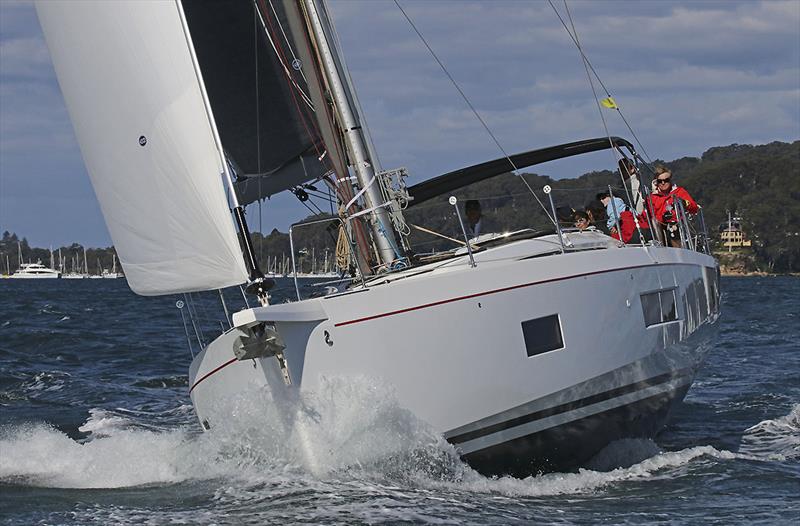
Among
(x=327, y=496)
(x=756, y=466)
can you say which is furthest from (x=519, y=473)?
(x=756, y=466)

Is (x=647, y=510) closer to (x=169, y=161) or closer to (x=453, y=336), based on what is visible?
(x=453, y=336)

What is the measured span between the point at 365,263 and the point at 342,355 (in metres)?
1.78

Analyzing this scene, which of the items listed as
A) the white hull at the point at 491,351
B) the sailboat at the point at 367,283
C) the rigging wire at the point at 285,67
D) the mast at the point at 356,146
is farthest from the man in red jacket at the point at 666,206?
the rigging wire at the point at 285,67

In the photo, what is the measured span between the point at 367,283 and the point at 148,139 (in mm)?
1865

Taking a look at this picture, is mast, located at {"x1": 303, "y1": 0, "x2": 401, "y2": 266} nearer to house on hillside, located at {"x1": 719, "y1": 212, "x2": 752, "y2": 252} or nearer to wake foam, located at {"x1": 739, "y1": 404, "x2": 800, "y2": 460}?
wake foam, located at {"x1": 739, "y1": 404, "x2": 800, "y2": 460}

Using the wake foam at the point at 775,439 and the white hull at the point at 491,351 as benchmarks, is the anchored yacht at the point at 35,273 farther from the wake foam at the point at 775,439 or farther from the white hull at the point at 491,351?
the white hull at the point at 491,351

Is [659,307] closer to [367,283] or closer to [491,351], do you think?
[491,351]

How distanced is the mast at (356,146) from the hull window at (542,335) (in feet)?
5.46

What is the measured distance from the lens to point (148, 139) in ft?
26.8

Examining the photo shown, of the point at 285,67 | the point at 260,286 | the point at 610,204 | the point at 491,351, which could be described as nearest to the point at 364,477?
the point at 491,351

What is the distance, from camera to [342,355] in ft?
24.5

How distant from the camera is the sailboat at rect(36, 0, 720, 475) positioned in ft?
24.7

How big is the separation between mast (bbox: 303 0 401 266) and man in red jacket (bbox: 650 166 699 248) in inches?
107

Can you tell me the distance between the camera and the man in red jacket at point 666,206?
10555 mm
